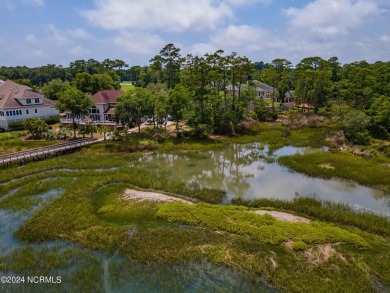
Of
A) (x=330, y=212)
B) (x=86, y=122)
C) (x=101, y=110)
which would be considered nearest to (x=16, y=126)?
(x=86, y=122)

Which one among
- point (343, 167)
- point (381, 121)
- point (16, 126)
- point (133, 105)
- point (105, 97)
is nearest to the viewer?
point (343, 167)

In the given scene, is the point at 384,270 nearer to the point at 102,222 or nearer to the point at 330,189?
the point at 330,189

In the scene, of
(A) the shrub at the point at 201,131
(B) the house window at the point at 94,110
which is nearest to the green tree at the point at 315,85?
(A) the shrub at the point at 201,131

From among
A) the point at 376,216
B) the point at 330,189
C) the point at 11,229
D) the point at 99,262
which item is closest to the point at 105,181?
the point at 11,229

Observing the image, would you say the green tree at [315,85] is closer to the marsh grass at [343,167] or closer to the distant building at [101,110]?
the marsh grass at [343,167]

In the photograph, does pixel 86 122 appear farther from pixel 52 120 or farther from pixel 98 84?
pixel 98 84

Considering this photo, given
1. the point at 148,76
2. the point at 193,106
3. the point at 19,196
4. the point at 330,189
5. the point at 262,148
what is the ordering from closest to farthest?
the point at 19,196 → the point at 330,189 → the point at 262,148 → the point at 193,106 → the point at 148,76
